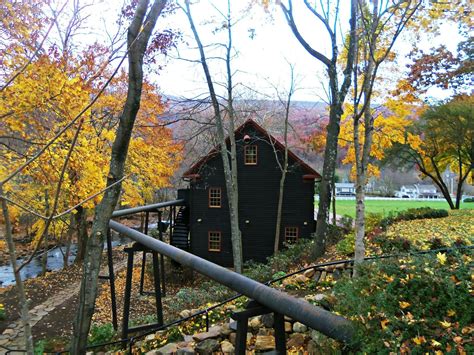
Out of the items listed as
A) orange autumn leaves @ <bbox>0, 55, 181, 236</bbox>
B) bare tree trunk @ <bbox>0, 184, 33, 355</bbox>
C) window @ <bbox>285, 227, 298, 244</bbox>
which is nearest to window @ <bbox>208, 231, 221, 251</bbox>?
window @ <bbox>285, 227, 298, 244</bbox>

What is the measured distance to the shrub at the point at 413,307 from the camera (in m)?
2.22

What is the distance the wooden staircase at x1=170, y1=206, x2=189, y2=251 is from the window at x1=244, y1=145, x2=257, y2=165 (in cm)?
504

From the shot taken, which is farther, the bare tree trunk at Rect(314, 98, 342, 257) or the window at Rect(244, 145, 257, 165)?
the window at Rect(244, 145, 257, 165)

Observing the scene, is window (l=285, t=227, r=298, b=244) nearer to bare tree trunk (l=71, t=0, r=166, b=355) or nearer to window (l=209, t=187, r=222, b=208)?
window (l=209, t=187, r=222, b=208)

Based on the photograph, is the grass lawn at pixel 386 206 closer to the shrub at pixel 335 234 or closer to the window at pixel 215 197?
the shrub at pixel 335 234

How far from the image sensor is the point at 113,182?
128 inches

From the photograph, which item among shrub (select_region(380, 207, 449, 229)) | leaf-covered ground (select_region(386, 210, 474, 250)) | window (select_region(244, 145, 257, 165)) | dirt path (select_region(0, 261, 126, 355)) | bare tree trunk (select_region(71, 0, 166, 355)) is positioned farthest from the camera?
window (select_region(244, 145, 257, 165))

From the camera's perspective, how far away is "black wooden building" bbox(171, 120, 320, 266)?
2064cm

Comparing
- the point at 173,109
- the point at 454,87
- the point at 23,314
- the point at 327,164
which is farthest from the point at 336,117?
the point at 23,314

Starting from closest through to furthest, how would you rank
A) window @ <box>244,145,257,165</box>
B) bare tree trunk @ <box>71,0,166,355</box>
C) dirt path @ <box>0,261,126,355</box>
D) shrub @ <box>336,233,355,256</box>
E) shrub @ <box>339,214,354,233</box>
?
bare tree trunk @ <box>71,0,166,355</box> → dirt path @ <box>0,261,126,355</box> → shrub @ <box>336,233,355,256</box> → shrub @ <box>339,214,354,233</box> → window @ <box>244,145,257,165</box>

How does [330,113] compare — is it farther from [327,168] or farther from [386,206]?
[386,206]

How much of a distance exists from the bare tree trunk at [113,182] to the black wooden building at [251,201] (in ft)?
55.9

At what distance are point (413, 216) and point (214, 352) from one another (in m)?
14.5

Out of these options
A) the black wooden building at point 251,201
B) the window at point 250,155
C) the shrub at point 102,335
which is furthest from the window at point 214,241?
the shrub at point 102,335
